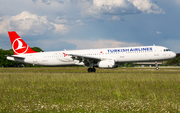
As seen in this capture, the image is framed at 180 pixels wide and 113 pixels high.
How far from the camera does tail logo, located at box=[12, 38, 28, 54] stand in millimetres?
35188

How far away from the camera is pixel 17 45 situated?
1393 inches

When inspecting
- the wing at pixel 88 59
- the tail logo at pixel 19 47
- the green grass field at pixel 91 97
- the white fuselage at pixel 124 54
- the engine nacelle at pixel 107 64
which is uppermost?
the tail logo at pixel 19 47

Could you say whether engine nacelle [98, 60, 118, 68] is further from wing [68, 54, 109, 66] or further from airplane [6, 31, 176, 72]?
wing [68, 54, 109, 66]

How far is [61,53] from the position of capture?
32594 millimetres

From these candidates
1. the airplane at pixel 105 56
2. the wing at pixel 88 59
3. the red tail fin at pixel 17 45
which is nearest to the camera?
the wing at pixel 88 59

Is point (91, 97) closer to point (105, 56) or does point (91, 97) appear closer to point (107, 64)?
point (107, 64)

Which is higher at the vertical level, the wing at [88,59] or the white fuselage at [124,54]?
the white fuselage at [124,54]

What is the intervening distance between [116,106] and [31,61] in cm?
2934

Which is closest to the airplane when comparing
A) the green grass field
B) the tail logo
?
the tail logo

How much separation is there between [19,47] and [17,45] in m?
0.57

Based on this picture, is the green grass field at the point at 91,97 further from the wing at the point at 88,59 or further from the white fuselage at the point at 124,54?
the white fuselage at the point at 124,54

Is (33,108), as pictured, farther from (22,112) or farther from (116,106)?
(116,106)

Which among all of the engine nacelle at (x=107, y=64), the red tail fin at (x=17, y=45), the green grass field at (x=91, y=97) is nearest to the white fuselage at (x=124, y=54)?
the engine nacelle at (x=107, y=64)

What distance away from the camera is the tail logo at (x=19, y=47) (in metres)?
35.2
